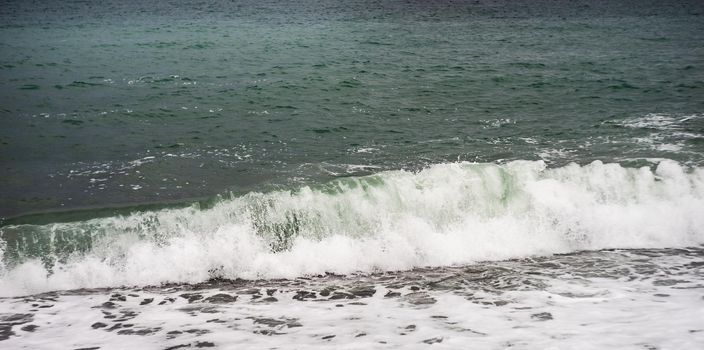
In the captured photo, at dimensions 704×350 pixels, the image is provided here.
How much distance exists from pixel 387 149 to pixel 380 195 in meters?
3.57

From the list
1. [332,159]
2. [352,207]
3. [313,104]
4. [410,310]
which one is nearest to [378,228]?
[352,207]

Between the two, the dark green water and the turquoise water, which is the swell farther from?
the dark green water

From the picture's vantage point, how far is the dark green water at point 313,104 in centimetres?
1428

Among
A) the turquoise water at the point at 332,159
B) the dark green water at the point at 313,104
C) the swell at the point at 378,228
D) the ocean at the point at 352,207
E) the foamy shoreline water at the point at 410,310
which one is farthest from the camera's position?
the dark green water at the point at 313,104

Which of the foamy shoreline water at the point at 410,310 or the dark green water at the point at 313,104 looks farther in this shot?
the dark green water at the point at 313,104

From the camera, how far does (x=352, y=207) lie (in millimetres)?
A: 11953

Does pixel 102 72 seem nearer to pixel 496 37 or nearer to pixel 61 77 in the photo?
pixel 61 77

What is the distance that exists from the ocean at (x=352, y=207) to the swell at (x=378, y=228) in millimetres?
40

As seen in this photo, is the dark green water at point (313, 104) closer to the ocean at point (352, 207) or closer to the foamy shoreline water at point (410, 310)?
the ocean at point (352, 207)

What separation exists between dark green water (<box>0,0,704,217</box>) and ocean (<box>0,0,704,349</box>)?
124mm

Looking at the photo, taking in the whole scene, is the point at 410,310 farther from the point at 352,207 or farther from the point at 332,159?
the point at 332,159

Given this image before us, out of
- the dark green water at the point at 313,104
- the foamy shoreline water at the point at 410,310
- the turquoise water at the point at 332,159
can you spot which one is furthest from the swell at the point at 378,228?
the dark green water at the point at 313,104

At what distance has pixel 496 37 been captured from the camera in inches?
1470

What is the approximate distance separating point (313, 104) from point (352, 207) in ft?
30.9
